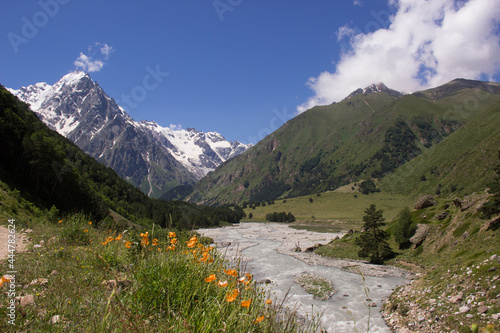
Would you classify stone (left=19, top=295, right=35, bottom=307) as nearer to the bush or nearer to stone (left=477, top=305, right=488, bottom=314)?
stone (left=477, top=305, right=488, bottom=314)

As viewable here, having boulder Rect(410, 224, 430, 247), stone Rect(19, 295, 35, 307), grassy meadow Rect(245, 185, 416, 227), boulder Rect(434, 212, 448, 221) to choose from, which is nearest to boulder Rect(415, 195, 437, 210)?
boulder Rect(434, 212, 448, 221)

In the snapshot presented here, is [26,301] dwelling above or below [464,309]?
below

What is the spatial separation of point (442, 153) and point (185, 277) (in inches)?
9257

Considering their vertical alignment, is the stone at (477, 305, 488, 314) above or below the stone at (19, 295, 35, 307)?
above

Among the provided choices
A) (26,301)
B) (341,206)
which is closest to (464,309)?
(26,301)

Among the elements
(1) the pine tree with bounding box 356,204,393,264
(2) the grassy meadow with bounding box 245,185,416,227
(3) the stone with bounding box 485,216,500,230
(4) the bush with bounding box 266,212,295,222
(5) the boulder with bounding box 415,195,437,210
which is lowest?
(1) the pine tree with bounding box 356,204,393,264

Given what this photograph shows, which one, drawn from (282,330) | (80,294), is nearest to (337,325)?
(282,330)

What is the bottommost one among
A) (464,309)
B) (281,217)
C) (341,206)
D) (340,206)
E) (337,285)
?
(337,285)

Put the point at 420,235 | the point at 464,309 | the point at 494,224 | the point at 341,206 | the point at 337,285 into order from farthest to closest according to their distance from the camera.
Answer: the point at 341,206
the point at 420,235
the point at 337,285
the point at 494,224
the point at 464,309

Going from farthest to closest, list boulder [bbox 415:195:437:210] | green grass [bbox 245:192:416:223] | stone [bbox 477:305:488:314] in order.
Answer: green grass [bbox 245:192:416:223] → boulder [bbox 415:195:437:210] → stone [bbox 477:305:488:314]

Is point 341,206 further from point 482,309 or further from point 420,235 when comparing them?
point 482,309

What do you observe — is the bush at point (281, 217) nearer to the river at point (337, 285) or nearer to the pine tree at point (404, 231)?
the river at point (337, 285)

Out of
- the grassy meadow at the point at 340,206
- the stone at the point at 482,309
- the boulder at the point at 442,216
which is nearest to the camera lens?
the stone at the point at 482,309

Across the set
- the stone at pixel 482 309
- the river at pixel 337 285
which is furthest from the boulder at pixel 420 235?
the stone at pixel 482 309
